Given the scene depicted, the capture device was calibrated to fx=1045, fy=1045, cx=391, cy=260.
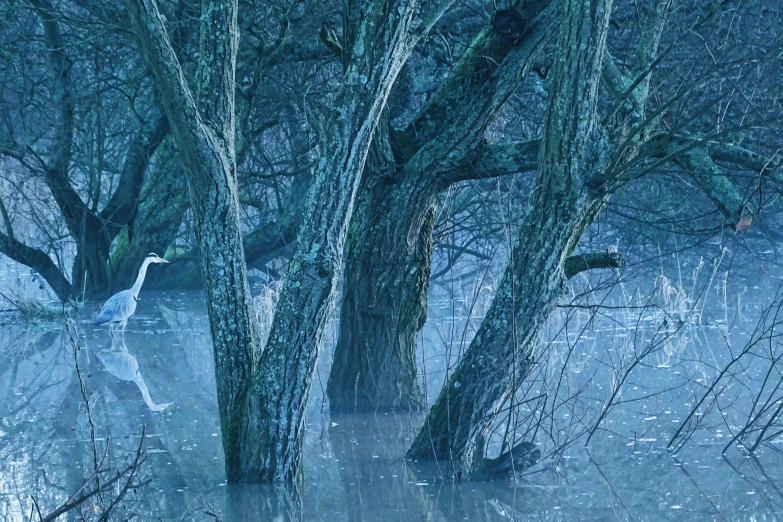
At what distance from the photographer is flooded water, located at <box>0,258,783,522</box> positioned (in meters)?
5.93

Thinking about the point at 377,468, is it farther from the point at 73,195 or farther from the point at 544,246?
the point at 73,195

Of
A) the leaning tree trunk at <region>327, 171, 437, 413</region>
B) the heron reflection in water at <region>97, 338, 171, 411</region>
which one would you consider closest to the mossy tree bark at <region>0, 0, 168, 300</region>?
the heron reflection in water at <region>97, 338, 171, 411</region>

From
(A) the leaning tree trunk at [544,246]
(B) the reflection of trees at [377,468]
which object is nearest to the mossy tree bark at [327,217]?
(B) the reflection of trees at [377,468]

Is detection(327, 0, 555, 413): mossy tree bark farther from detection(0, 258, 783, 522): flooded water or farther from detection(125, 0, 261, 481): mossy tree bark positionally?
detection(125, 0, 261, 481): mossy tree bark

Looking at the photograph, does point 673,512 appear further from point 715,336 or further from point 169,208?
point 169,208

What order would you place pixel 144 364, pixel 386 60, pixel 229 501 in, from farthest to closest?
pixel 144 364, pixel 229 501, pixel 386 60

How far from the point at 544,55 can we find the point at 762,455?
11.1ft

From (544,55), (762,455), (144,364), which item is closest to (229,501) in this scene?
(762,455)

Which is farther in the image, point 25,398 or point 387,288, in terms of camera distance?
point 25,398

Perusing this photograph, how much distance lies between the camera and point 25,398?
9.05m

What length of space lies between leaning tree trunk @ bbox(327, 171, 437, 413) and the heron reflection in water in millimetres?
1740

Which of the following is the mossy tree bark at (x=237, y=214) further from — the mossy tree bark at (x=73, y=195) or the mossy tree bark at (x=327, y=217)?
the mossy tree bark at (x=73, y=195)

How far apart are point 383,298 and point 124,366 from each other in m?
3.78

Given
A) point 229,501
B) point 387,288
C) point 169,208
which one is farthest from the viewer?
point 169,208
